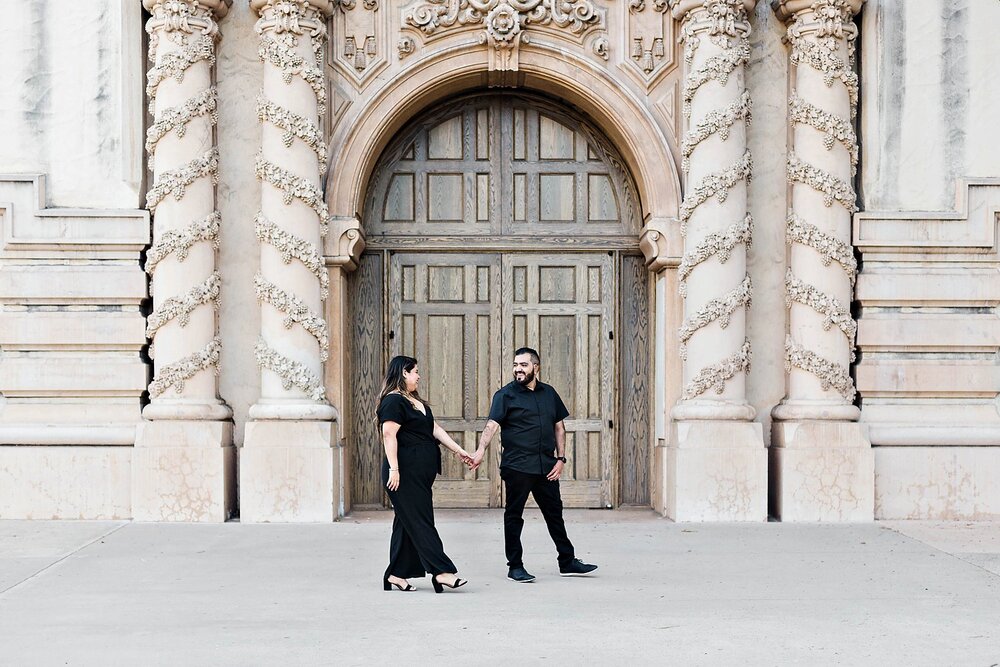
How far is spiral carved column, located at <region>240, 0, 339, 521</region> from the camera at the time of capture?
1269 centimetres

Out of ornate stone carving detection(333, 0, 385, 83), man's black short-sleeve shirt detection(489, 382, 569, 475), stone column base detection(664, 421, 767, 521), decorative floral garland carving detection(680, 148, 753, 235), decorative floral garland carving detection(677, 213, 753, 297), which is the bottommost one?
stone column base detection(664, 421, 767, 521)

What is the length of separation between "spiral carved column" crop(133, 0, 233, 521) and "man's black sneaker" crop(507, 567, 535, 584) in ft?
13.8

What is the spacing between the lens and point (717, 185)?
42.6 feet

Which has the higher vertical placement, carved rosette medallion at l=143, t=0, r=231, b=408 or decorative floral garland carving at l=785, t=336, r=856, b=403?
carved rosette medallion at l=143, t=0, r=231, b=408

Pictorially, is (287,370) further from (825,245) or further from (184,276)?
(825,245)

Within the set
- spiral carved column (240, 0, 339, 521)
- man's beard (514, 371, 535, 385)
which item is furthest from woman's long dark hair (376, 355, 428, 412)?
spiral carved column (240, 0, 339, 521)

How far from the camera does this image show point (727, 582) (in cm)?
938

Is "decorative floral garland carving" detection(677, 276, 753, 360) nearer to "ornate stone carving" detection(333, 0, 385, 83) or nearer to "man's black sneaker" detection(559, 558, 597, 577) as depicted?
"man's black sneaker" detection(559, 558, 597, 577)

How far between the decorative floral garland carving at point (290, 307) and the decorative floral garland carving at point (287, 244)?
1.04 feet

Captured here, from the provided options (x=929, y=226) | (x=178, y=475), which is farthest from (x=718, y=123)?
(x=178, y=475)

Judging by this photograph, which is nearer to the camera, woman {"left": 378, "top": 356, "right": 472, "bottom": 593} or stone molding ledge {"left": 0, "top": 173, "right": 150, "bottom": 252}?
woman {"left": 378, "top": 356, "right": 472, "bottom": 593}

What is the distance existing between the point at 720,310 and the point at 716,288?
23 cm

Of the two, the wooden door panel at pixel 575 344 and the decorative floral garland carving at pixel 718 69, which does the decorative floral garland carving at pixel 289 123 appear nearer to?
the wooden door panel at pixel 575 344

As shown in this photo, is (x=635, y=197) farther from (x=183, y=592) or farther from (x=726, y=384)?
(x=183, y=592)
